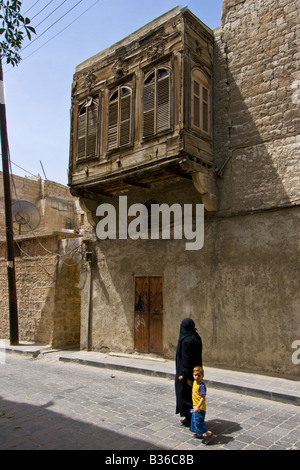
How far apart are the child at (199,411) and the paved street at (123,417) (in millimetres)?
113

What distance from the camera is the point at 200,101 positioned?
31.1 feet

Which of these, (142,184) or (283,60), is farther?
(142,184)

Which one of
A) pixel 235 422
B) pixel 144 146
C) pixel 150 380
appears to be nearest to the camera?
pixel 235 422

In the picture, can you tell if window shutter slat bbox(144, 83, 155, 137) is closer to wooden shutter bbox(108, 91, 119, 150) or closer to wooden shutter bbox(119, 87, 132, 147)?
wooden shutter bbox(119, 87, 132, 147)

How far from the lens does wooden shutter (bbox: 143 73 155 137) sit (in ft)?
31.8

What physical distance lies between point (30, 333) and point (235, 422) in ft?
32.8

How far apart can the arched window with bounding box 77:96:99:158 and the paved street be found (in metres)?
6.65

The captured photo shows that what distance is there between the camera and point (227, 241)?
9117mm

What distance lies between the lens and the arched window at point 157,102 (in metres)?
9.34

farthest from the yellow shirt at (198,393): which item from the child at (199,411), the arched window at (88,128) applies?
the arched window at (88,128)

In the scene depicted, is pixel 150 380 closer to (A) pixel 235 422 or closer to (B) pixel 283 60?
(A) pixel 235 422

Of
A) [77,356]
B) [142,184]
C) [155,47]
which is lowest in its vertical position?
[77,356]

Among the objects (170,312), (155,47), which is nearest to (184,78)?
(155,47)

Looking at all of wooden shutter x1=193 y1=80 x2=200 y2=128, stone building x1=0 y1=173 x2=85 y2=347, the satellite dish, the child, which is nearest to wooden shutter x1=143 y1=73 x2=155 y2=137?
wooden shutter x1=193 y1=80 x2=200 y2=128
